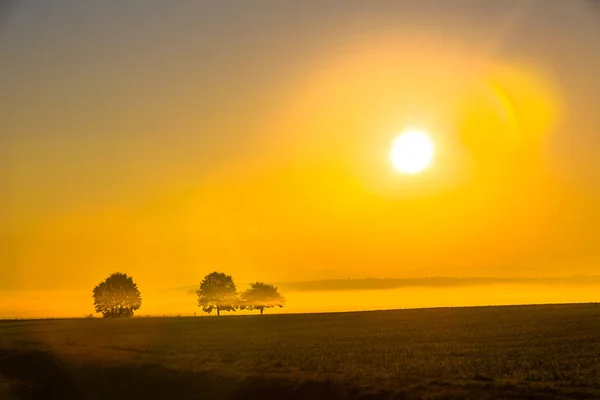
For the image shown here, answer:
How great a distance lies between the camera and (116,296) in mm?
151250

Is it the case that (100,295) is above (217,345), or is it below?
above

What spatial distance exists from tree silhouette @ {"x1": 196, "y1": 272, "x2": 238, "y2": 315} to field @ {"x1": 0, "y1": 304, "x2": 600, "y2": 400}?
278 feet

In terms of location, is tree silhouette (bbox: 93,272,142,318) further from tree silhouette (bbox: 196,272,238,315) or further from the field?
the field

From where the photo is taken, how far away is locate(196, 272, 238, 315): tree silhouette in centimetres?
15350

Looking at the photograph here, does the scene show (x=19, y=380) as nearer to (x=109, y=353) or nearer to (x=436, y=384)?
(x=109, y=353)

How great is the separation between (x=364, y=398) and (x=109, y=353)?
27.3 m

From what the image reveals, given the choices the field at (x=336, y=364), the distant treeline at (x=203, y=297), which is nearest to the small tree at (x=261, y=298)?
the distant treeline at (x=203, y=297)

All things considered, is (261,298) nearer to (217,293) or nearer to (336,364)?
(217,293)

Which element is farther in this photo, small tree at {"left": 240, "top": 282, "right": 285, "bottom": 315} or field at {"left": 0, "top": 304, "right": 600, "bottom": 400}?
small tree at {"left": 240, "top": 282, "right": 285, "bottom": 315}

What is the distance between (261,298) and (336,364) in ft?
396

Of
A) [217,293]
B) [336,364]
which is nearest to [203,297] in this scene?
[217,293]

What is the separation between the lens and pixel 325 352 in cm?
4584

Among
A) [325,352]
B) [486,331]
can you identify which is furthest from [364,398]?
[486,331]

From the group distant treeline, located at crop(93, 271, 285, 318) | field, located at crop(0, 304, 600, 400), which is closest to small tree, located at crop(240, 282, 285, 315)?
distant treeline, located at crop(93, 271, 285, 318)
